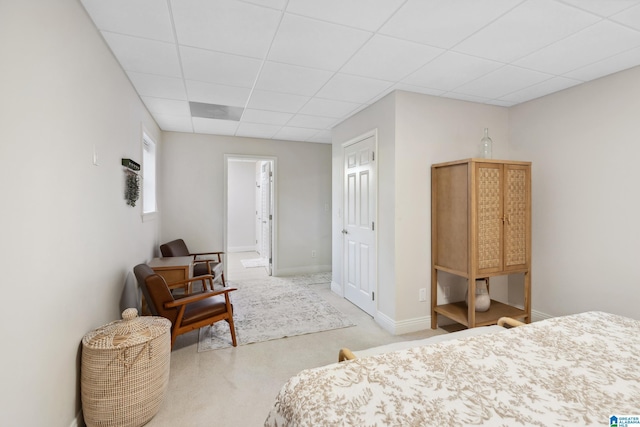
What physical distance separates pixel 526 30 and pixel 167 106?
3523mm

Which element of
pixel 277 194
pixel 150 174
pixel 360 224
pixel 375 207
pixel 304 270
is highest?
pixel 150 174

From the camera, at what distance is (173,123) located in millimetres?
4203

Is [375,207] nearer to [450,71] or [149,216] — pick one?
[450,71]

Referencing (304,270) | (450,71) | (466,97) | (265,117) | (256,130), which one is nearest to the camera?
(450,71)

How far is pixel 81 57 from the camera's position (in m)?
1.71

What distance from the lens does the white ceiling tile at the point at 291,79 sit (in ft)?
8.21

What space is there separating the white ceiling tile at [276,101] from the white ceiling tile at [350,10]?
4.41ft

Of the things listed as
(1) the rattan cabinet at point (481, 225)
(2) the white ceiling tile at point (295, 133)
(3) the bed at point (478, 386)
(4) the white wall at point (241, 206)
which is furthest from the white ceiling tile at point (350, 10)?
(4) the white wall at point (241, 206)

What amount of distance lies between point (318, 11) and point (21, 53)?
4.73ft

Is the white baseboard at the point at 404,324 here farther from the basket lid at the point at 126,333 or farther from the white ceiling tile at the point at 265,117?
the white ceiling tile at the point at 265,117

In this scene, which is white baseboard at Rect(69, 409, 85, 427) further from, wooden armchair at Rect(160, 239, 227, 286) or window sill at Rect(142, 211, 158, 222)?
wooden armchair at Rect(160, 239, 227, 286)

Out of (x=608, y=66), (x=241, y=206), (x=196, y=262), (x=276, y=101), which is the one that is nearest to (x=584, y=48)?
(x=608, y=66)

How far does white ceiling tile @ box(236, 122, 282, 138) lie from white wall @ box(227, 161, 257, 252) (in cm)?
318

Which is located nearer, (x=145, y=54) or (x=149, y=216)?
(x=145, y=54)
